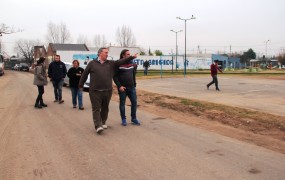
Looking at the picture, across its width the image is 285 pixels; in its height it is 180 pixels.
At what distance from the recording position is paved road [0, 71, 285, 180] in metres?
4.79

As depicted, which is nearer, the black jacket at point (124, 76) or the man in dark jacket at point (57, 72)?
the black jacket at point (124, 76)

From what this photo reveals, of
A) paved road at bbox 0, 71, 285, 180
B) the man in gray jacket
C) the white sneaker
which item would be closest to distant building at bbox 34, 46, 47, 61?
paved road at bbox 0, 71, 285, 180

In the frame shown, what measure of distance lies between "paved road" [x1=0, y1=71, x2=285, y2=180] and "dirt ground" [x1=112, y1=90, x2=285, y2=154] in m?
0.53

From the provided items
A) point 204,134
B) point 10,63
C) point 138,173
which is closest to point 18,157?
point 138,173

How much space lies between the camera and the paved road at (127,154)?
4785mm

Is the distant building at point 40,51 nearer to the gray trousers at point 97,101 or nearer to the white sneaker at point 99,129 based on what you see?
the gray trousers at point 97,101

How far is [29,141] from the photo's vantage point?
6676 millimetres

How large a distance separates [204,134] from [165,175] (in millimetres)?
2764

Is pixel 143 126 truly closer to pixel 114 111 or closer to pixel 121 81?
pixel 121 81

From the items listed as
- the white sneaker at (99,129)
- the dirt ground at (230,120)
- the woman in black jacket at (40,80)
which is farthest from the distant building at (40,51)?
the white sneaker at (99,129)

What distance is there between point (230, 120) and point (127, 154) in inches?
165

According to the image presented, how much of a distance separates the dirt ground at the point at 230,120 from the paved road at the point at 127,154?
0.53m

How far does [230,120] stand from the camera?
29.4 feet

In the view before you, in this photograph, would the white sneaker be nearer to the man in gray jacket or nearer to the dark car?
the man in gray jacket
